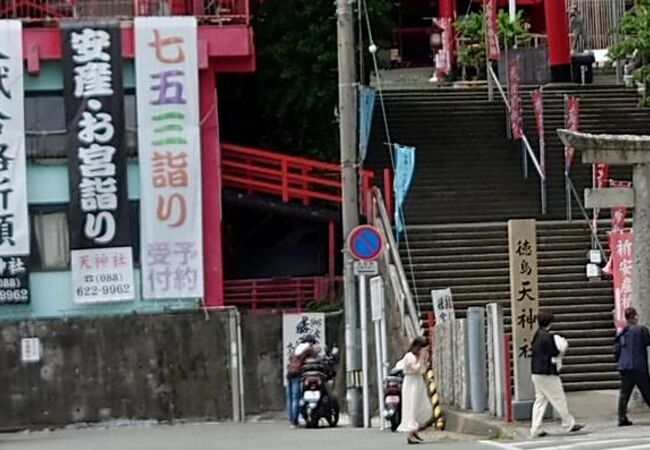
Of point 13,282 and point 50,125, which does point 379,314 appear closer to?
point 13,282

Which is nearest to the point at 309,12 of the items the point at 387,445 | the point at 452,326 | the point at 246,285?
the point at 246,285

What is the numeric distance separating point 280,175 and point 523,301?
13.1m

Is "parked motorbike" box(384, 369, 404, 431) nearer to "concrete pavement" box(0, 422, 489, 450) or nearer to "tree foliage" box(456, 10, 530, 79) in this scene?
"concrete pavement" box(0, 422, 489, 450)

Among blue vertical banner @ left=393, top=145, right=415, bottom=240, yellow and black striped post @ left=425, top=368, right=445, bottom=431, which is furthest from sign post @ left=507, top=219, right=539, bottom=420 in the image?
blue vertical banner @ left=393, top=145, right=415, bottom=240

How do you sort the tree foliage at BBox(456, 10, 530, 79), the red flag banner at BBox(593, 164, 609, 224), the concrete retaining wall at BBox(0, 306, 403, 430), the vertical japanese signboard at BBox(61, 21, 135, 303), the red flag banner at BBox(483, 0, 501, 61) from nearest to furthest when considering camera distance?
the concrete retaining wall at BBox(0, 306, 403, 430), the red flag banner at BBox(593, 164, 609, 224), the vertical japanese signboard at BBox(61, 21, 135, 303), the red flag banner at BBox(483, 0, 501, 61), the tree foliage at BBox(456, 10, 530, 79)

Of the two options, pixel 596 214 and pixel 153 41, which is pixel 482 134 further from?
pixel 153 41

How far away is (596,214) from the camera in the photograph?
32750mm

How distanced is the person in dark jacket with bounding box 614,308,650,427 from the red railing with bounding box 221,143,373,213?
12.9 m

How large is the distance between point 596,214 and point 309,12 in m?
8.83

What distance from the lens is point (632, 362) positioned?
68.3 ft

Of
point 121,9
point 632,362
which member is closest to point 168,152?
point 121,9

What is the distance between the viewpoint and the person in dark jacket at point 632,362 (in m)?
20.8

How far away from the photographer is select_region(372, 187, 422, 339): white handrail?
90.5ft

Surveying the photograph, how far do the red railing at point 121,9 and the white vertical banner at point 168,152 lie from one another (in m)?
0.65
